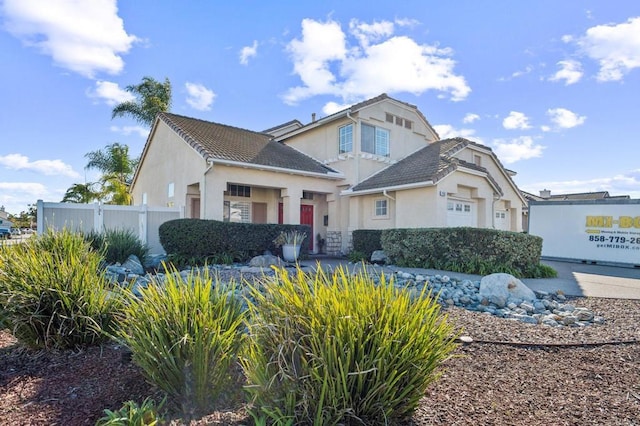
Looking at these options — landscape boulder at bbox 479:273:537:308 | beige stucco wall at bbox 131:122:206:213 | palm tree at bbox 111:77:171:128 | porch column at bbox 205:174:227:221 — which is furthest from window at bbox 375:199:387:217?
palm tree at bbox 111:77:171:128

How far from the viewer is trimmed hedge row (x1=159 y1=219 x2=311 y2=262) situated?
455 inches

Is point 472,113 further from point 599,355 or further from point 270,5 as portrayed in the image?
point 599,355

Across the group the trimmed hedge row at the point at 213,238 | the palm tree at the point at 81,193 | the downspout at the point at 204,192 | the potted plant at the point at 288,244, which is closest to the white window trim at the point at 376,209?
the potted plant at the point at 288,244

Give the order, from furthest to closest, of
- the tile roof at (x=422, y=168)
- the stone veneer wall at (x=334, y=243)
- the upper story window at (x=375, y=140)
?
Result: the stone veneer wall at (x=334, y=243) < the upper story window at (x=375, y=140) < the tile roof at (x=422, y=168)

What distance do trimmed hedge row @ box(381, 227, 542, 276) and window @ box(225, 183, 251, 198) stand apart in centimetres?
863

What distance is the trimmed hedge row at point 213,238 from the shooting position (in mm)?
11547

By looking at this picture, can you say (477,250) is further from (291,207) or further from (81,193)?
(81,193)

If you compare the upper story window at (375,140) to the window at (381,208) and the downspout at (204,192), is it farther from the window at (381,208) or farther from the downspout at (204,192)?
the downspout at (204,192)

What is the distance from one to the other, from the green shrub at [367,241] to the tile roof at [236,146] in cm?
354

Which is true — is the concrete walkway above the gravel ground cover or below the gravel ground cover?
below

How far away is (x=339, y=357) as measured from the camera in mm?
2199

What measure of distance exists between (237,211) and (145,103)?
14.9m

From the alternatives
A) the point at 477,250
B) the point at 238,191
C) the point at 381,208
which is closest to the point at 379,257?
the point at 381,208

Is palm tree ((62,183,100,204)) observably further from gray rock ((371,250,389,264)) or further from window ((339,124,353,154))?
gray rock ((371,250,389,264))
